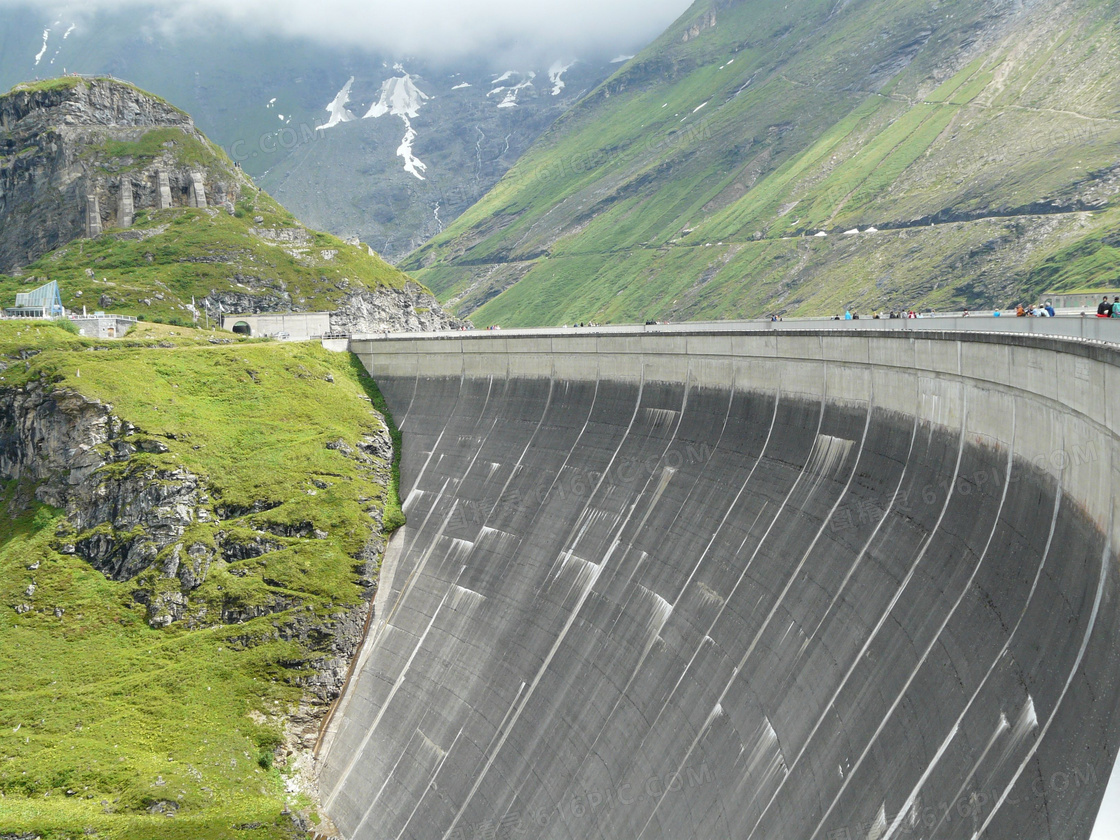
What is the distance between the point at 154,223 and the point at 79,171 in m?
11.7

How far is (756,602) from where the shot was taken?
31047 mm

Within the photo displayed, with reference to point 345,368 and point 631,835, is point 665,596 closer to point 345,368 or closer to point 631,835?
point 631,835

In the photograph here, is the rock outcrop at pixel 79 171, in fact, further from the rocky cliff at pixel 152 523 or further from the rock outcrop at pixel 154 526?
the rocky cliff at pixel 152 523

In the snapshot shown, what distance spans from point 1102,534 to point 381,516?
142 ft

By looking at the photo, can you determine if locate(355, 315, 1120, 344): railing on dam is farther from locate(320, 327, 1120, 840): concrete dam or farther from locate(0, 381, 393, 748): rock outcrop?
locate(0, 381, 393, 748): rock outcrop

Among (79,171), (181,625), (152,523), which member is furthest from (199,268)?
(181,625)

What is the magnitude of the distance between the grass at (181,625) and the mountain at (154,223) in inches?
1263

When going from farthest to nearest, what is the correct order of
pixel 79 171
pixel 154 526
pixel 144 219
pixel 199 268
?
pixel 79 171, pixel 144 219, pixel 199 268, pixel 154 526

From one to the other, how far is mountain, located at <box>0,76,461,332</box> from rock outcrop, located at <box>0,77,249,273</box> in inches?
4.6

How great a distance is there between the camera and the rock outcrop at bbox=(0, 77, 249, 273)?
111688 millimetres

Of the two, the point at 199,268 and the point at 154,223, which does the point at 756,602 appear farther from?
the point at 154,223

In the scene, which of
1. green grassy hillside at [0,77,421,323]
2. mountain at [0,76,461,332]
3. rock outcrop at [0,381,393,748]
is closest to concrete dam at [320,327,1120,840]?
rock outcrop at [0,381,393,748]

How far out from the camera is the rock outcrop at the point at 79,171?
366 feet

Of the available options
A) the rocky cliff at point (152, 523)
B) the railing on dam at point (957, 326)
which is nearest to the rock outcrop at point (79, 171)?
the rocky cliff at point (152, 523)
